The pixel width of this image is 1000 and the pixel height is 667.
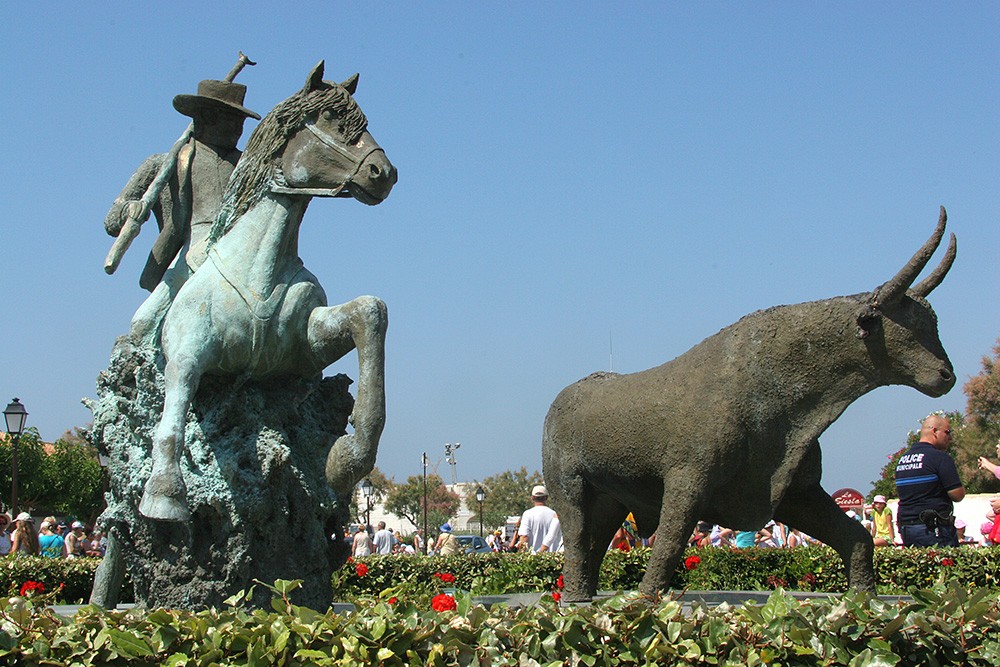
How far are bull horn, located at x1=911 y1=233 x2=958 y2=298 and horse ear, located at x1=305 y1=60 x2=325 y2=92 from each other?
10.5ft

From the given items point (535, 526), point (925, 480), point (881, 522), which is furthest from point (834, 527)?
point (881, 522)

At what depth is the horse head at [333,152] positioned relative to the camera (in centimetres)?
539

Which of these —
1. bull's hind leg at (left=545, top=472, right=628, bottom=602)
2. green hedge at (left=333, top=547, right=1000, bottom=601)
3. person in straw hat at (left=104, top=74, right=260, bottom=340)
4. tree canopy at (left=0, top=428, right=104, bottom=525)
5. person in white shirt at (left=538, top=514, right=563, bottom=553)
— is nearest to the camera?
person in straw hat at (left=104, top=74, right=260, bottom=340)

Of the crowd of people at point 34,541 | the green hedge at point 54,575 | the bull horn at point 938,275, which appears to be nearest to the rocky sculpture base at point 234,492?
the bull horn at point 938,275

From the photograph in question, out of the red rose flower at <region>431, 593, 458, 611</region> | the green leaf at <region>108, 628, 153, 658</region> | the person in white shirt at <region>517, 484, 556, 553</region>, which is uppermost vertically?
the person in white shirt at <region>517, 484, 556, 553</region>

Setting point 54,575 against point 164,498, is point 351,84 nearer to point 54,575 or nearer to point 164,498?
point 164,498

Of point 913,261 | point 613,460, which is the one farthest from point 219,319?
point 913,261

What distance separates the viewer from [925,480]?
870 cm

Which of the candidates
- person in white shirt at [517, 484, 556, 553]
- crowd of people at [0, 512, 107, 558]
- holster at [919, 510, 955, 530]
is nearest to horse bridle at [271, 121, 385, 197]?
holster at [919, 510, 955, 530]

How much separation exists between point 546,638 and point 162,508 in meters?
Result: 2.11

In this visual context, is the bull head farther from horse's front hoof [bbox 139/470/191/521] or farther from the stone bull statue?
horse's front hoof [bbox 139/470/191/521]

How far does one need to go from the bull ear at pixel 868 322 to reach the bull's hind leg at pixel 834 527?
998mm

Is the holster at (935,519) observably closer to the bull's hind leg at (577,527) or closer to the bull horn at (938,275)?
the bull's hind leg at (577,527)

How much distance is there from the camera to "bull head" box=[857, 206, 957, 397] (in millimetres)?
5551
